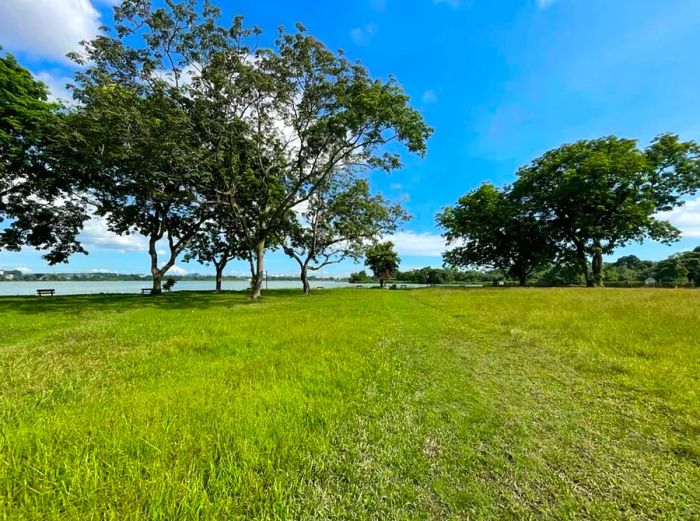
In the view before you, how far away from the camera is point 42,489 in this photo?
1.99 m

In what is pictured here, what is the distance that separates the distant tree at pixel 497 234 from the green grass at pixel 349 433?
108 feet

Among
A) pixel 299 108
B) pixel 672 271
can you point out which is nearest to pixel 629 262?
pixel 672 271

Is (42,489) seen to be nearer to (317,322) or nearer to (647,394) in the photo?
(647,394)

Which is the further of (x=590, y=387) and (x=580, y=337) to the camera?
(x=580, y=337)

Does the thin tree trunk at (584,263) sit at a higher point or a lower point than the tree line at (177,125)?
lower

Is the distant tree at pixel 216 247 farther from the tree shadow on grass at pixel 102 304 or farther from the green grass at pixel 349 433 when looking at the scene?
the green grass at pixel 349 433

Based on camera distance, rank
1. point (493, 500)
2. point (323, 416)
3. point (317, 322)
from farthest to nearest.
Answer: point (317, 322) < point (323, 416) < point (493, 500)

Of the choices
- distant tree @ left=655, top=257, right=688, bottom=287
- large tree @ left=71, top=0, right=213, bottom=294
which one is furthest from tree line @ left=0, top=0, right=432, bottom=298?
Answer: distant tree @ left=655, top=257, right=688, bottom=287

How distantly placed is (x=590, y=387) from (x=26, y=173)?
28.0 meters

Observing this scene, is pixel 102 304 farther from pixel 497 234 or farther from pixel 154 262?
pixel 497 234

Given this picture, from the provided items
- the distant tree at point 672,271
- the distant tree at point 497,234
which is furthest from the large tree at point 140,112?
the distant tree at point 672,271

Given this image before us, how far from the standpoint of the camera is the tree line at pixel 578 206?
2827cm

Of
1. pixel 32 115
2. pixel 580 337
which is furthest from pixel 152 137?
pixel 580 337

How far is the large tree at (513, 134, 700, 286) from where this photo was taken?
27984 mm
